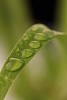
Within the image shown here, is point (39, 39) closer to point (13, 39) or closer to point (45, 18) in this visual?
point (13, 39)

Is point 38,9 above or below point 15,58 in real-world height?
below

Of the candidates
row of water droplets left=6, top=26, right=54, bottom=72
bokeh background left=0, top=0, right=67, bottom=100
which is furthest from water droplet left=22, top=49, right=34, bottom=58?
bokeh background left=0, top=0, right=67, bottom=100

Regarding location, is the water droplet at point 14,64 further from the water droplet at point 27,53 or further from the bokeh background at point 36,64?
the bokeh background at point 36,64

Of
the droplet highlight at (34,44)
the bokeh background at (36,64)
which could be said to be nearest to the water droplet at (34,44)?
the droplet highlight at (34,44)

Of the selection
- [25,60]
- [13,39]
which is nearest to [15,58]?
[25,60]

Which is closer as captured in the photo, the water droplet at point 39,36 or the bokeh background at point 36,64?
the water droplet at point 39,36

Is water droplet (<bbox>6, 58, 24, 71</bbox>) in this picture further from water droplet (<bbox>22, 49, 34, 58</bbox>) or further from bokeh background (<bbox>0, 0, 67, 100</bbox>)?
bokeh background (<bbox>0, 0, 67, 100</bbox>)

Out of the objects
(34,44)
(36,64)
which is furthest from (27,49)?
(36,64)

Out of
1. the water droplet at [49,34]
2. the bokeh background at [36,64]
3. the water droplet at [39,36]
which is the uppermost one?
the water droplet at [39,36]
